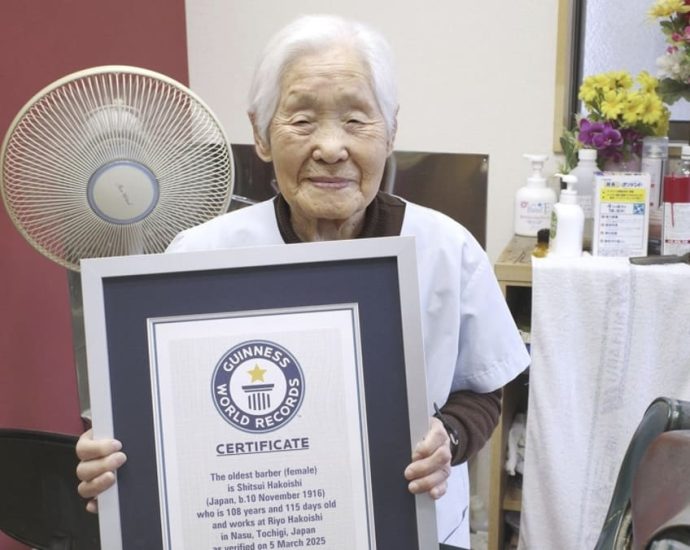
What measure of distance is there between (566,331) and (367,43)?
1.01 metres

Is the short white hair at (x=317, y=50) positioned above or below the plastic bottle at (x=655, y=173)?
above

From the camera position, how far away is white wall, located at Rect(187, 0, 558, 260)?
7.54 feet

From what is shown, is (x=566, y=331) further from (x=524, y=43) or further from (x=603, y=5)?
(x=603, y=5)

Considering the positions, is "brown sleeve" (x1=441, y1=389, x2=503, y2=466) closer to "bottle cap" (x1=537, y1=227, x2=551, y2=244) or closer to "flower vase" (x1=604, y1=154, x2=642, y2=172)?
"bottle cap" (x1=537, y1=227, x2=551, y2=244)

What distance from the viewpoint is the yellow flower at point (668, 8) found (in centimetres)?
190

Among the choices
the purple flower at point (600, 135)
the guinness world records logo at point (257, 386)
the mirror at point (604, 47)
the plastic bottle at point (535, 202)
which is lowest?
the guinness world records logo at point (257, 386)

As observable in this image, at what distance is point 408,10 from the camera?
2377 millimetres

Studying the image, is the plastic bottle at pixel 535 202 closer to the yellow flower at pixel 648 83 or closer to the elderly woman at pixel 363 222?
the yellow flower at pixel 648 83

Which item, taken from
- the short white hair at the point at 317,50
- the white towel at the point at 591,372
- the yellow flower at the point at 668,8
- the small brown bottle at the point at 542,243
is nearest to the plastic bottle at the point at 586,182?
Answer: the small brown bottle at the point at 542,243

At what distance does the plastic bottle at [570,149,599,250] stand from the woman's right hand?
146 cm

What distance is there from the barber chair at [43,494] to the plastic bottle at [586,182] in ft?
4.44

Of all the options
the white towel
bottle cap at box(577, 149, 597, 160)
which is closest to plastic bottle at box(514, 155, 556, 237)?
bottle cap at box(577, 149, 597, 160)

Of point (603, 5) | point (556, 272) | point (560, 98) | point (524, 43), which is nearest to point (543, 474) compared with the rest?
point (556, 272)

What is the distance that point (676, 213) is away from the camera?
5.98 feet
